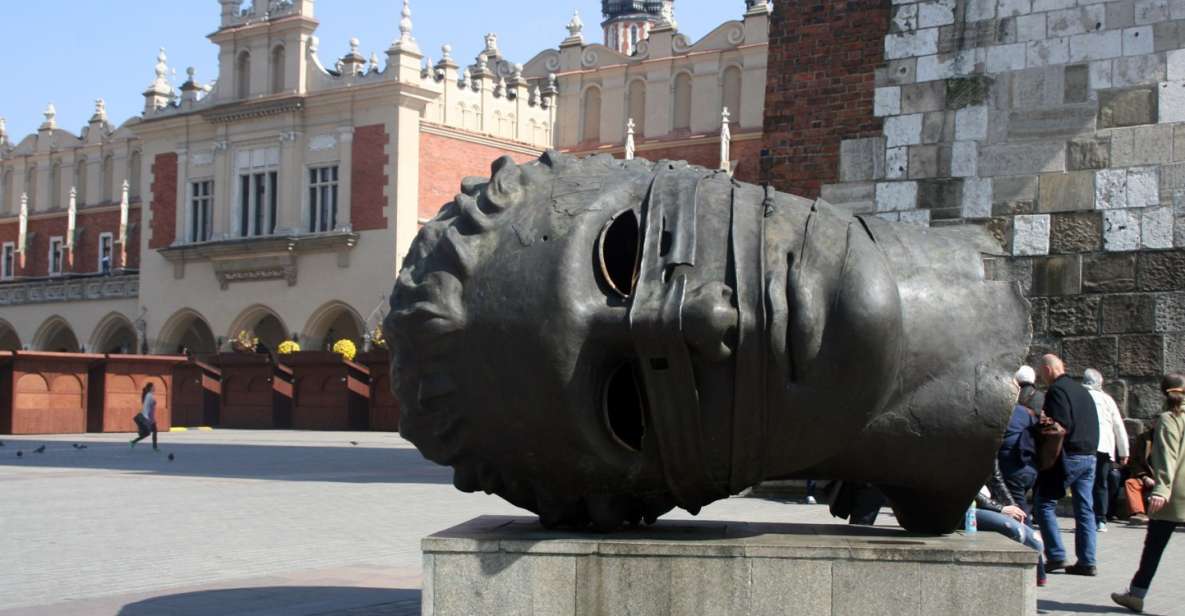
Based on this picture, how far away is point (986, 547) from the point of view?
516cm

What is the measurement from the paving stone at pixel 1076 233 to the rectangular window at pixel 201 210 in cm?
3860

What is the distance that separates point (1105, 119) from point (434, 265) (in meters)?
8.60

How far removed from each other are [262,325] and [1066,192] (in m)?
39.1

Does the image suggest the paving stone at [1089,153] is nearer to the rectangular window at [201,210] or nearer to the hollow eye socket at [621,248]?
the hollow eye socket at [621,248]

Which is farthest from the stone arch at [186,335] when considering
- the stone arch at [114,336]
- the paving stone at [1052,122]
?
the paving stone at [1052,122]

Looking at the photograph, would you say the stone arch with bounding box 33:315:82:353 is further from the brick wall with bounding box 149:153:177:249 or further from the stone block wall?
the stone block wall

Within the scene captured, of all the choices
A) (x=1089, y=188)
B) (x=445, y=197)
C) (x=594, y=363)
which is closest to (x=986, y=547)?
(x=594, y=363)

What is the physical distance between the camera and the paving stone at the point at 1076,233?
12.3 m

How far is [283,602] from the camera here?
7211 millimetres

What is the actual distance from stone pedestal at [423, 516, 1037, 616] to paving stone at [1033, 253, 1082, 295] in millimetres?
7552

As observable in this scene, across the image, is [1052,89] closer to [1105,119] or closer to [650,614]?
[1105,119]

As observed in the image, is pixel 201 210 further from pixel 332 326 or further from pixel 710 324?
pixel 710 324

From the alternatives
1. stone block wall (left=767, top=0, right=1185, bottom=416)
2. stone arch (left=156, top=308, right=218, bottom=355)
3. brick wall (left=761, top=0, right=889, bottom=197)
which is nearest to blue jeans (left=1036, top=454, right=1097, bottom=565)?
stone block wall (left=767, top=0, right=1185, bottom=416)

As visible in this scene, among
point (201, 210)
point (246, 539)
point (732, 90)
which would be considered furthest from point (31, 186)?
point (246, 539)
